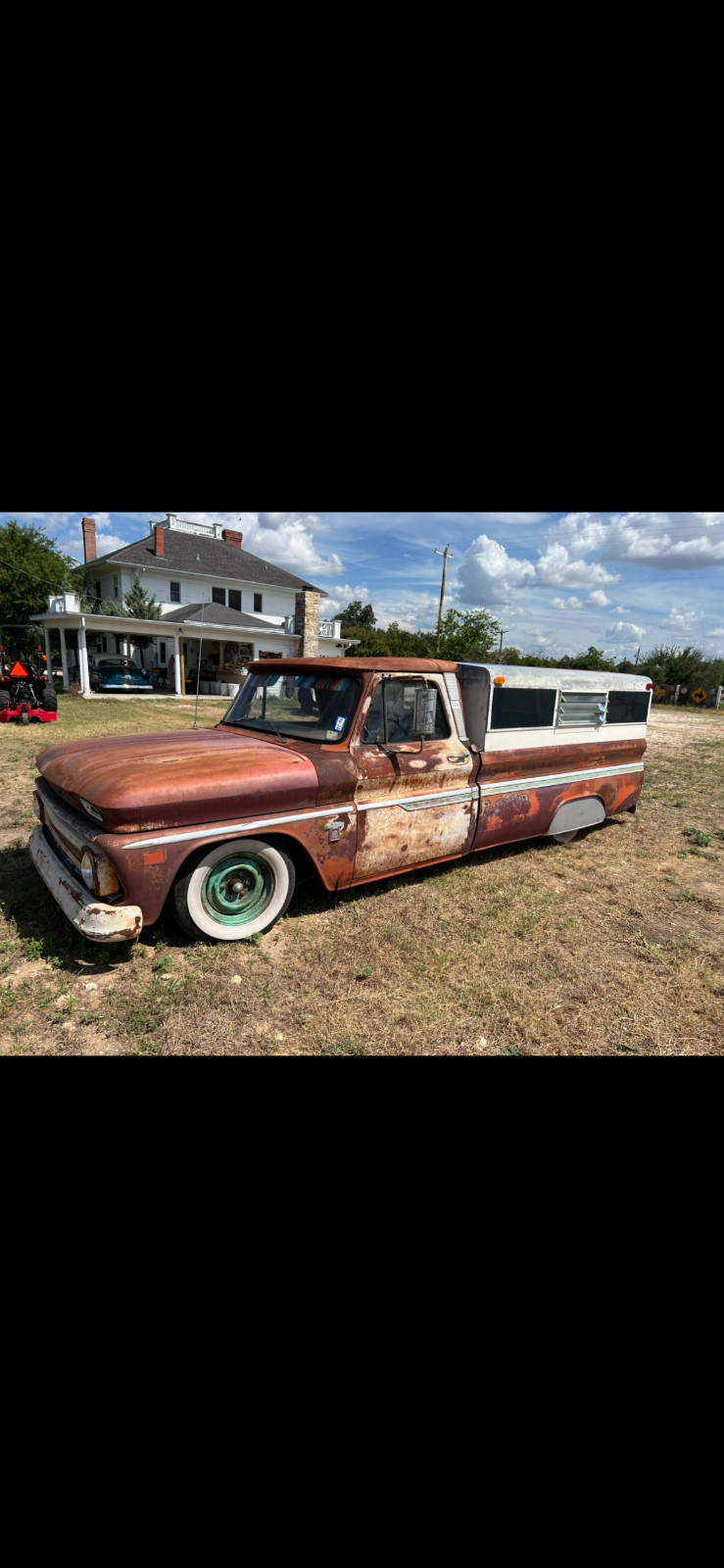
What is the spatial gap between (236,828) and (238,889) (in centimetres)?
49

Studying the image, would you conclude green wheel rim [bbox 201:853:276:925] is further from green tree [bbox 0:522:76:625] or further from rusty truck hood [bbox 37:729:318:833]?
green tree [bbox 0:522:76:625]

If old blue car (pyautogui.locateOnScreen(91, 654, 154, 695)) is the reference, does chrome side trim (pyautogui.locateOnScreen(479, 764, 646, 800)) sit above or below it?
below

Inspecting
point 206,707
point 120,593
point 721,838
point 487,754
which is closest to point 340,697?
point 487,754

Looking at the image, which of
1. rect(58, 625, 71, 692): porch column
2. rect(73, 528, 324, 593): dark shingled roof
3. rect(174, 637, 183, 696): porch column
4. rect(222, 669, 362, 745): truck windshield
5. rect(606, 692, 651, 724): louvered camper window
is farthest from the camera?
rect(73, 528, 324, 593): dark shingled roof

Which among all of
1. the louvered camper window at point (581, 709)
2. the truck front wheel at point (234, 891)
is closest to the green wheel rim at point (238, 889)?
the truck front wheel at point (234, 891)

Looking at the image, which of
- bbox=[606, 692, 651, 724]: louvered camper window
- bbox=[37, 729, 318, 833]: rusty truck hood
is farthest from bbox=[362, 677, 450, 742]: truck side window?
bbox=[606, 692, 651, 724]: louvered camper window

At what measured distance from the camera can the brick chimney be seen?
32000mm

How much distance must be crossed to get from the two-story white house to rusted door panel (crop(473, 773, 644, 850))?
18778 mm

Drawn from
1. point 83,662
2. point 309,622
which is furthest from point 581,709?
point 309,622

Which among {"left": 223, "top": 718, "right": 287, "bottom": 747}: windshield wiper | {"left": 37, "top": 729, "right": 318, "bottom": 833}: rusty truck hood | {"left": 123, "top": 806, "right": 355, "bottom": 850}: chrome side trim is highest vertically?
{"left": 223, "top": 718, "right": 287, "bottom": 747}: windshield wiper

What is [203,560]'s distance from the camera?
103ft
